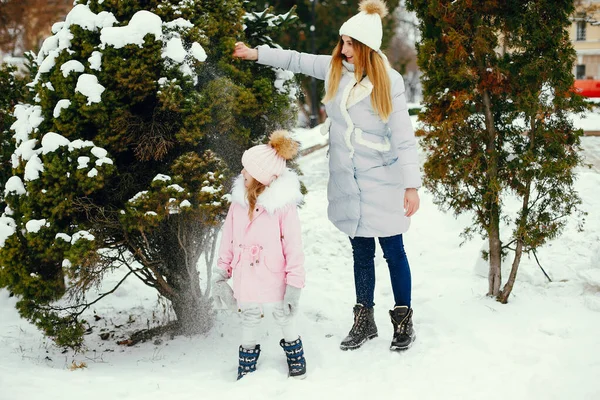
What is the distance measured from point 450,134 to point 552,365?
66.5 inches

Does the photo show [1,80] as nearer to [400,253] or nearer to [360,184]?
[360,184]

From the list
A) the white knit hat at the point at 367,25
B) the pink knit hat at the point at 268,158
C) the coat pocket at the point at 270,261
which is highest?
the white knit hat at the point at 367,25

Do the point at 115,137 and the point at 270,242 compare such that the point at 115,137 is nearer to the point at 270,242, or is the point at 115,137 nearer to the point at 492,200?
the point at 270,242

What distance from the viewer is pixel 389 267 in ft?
12.7

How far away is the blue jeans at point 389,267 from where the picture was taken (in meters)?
3.82

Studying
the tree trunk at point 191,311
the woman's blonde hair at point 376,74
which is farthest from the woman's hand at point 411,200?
the tree trunk at point 191,311

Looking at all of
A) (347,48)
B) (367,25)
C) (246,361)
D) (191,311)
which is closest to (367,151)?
(347,48)

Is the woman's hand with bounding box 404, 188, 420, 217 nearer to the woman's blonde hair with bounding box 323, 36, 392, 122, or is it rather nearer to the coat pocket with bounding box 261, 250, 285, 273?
the woman's blonde hair with bounding box 323, 36, 392, 122

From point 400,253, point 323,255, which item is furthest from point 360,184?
point 323,255

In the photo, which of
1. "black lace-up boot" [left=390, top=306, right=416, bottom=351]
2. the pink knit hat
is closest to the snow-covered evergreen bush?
the pink knit hat

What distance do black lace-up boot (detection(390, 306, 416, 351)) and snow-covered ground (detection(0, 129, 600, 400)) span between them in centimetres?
7

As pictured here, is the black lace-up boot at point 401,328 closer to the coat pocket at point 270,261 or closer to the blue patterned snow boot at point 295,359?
the blue patterned snow boot at point 295,359

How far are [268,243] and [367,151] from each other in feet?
2.81

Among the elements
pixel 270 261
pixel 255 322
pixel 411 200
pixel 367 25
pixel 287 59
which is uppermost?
pixel 367 25
